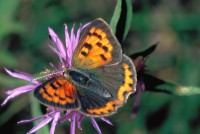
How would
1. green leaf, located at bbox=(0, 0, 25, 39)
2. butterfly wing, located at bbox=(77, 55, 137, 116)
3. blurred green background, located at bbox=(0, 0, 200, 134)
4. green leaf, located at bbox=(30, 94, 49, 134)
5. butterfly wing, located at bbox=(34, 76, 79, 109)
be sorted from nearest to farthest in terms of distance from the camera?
1. butterfly wing, located at bbox=(34, 76, 79, 109)
2. butterfly wing, located at bbox=(77, 55, 137, 116)
3. green leaf, located at bbox=(30, 94, 49, 134)
4. green leaf, located at bbox=(0, 0, 25, 39)
5. blurred green background, located at bbox=(0, 0, 200, 134)

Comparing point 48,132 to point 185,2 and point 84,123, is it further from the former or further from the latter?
point 185,2

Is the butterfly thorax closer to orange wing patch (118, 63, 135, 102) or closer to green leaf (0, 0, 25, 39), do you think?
orange wing patch (118, 63, 135, 102)

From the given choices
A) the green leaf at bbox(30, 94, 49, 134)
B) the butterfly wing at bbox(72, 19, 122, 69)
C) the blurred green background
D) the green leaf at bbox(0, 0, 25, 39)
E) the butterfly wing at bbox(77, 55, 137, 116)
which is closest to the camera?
the butterfly wing at bbox(77, 55, 137, 116)

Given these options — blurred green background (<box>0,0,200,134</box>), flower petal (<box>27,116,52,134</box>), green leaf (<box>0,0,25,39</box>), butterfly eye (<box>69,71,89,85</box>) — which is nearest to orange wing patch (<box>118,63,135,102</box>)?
butterfly eye (<box>69,71,89,85</box>)

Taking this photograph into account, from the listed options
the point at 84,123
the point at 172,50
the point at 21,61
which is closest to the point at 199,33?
the point at 172,50

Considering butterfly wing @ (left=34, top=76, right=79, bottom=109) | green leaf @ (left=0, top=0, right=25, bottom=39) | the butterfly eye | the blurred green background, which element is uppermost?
green leaf @ (left=0, top=0, right=25, bottom=39)

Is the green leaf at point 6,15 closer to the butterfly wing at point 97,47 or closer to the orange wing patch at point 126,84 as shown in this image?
the butterfly wing at point 97,47

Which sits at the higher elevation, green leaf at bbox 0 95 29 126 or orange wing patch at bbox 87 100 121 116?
orange wing patch at bbox 87 100 121 116

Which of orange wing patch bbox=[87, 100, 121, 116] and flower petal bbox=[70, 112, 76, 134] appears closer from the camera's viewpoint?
orange wing patch bbox=[87, 100, 121, 116]
